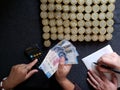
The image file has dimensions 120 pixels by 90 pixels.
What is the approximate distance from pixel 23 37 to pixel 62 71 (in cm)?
22

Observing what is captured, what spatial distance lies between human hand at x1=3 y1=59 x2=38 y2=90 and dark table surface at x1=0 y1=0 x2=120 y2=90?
0.17ft

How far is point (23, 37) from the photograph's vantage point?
1.11m

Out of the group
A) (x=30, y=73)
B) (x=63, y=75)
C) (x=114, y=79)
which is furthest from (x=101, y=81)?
(x=30, y=73)

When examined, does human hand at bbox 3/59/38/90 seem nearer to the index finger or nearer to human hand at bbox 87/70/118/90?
the index finger

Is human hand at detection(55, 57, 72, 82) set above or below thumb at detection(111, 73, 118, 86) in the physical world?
above

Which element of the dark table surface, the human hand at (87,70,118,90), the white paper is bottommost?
the human hand at (87,70,118,90)

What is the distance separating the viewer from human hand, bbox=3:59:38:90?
1047mm

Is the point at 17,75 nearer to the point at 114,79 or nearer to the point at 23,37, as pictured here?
the point at 23,37

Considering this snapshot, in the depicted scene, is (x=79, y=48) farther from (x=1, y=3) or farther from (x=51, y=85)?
(x=1, y=3)

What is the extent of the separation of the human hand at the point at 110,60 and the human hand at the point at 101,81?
0.05 metres

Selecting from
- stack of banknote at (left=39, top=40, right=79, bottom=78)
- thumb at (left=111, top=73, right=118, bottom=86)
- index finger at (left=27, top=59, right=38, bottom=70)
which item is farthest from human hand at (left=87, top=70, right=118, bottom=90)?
index finger at (left=27, top=59, right=38, bottom=70)

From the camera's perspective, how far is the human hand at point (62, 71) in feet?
3.45

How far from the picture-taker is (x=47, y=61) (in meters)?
1.07

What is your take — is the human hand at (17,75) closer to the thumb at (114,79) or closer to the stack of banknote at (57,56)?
the stack of banknote at (57,56)
